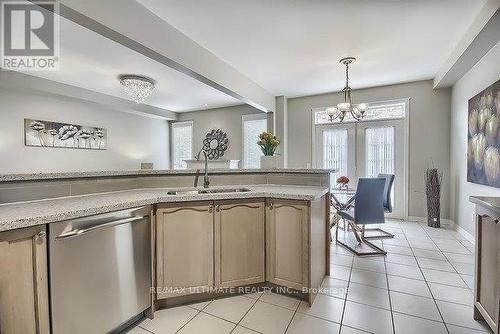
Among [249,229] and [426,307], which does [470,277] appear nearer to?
[426,307]

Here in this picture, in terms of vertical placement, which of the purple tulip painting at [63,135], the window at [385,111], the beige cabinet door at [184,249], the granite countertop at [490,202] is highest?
the window at [385,111]

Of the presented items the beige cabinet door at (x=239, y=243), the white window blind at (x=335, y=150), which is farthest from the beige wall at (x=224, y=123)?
the beige cabinet door at (x=239, y=243)

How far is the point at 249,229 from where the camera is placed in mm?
2094

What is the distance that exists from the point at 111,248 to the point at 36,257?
393 mm

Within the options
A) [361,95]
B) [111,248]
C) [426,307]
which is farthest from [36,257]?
[361,95]

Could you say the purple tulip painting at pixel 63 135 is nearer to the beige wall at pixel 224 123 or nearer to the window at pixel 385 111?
the beige wall at pixel 224 123

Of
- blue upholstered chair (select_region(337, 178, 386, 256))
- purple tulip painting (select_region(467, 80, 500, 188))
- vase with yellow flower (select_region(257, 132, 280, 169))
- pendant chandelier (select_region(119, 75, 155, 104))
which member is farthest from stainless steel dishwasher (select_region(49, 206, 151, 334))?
purple tulip painting (select_region(467, 80, 500, 188))

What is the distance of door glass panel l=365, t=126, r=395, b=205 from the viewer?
186 inches

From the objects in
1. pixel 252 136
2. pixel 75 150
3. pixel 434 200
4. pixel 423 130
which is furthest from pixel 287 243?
pixel 75 150

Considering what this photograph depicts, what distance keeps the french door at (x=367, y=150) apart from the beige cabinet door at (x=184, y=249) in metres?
3.93

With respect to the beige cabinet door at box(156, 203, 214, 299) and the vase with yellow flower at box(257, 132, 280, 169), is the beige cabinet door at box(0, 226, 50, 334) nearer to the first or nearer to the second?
the beige cabinet door at box(156, 203, 214, 299)

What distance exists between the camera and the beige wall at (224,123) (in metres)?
6.21

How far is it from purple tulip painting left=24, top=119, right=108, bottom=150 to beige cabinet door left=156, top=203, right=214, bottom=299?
4157 mm

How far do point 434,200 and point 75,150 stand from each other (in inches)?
276
